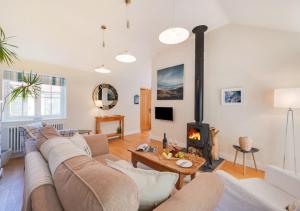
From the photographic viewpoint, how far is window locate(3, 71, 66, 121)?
3.32 m

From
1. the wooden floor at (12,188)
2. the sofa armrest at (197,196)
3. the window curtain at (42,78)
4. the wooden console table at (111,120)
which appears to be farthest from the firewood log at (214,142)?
the window curtain at (42,78)

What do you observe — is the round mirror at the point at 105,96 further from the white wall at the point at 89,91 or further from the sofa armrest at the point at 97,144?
the sofa armrest at the point at 97,144

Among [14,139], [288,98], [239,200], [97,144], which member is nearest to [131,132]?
[14,139]

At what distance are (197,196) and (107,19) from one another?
320cm

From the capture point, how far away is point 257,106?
2.72 metres

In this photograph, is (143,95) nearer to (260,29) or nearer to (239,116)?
(239,116)

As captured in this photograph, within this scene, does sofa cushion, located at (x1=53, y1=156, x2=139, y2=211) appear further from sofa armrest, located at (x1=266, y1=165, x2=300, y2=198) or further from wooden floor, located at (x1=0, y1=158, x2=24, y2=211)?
wooden floor, located at (x1=0, y1=158, x2=24, y2=211)

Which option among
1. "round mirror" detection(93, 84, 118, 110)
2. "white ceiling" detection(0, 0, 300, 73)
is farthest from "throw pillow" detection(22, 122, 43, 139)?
"round mirror" detection(93, 84, 118, 110)

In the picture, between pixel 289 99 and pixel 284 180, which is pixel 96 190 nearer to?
pixel 284 180

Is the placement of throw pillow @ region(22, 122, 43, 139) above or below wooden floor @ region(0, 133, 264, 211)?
above

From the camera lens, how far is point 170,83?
14.2 ft

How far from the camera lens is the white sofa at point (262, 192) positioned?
101 centimetres

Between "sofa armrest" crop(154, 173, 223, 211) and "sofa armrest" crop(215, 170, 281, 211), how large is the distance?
0.19m

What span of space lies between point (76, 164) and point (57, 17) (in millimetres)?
3087
